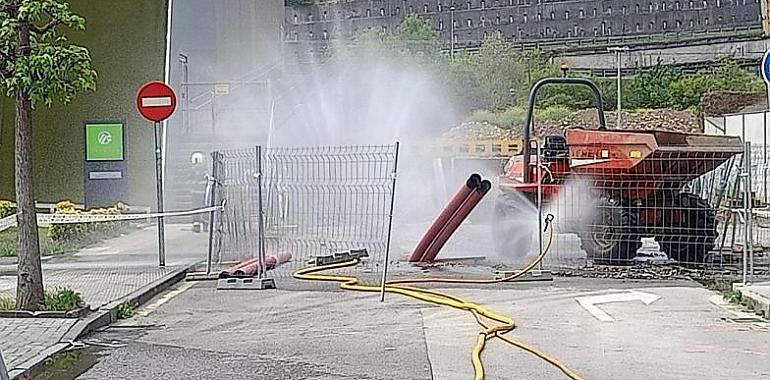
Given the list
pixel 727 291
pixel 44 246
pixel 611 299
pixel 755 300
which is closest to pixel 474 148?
pixel 44 246

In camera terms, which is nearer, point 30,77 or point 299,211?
point 30,77

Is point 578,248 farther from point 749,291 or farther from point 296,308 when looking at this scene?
point 296,308

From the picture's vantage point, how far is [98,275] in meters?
14.4

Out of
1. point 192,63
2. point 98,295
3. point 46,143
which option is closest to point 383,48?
point 192,63

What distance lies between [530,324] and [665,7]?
45.5 metres

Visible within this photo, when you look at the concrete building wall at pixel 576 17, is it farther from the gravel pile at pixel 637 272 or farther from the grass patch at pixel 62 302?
the grass patch at pixel 62 302

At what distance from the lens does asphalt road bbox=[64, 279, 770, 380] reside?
8.62m

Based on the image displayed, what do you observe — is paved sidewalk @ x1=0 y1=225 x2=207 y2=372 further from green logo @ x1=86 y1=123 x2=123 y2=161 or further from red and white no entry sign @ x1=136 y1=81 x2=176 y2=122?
red and white no entry sign @ x1=136 y1=81 x2=176 y2=122

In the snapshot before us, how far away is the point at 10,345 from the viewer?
931 cm

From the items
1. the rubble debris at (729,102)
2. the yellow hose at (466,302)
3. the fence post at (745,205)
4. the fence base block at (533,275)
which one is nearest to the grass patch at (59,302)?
the yellow hose at (466,302)

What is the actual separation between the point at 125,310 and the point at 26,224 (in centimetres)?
135

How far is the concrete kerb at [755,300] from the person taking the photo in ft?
36.1

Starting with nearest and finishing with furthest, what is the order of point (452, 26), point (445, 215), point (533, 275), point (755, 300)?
point (755, 300) → point (533, 275) → point (445, 215) → point (452, 26)

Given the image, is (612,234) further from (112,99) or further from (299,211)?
(112,99)
